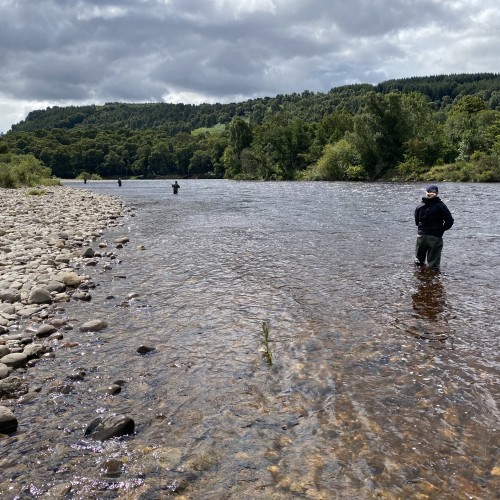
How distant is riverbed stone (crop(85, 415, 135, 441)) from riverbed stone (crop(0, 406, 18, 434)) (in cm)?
98

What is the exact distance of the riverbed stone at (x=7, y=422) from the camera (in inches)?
221

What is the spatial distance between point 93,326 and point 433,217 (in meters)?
10.4

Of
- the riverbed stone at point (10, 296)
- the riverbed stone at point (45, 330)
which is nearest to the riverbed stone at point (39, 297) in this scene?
the riverbed stone at point (10, 296)

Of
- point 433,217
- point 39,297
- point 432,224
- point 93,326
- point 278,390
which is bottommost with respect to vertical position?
point 278,390

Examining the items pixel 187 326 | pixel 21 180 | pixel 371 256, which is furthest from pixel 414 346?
pixel 21 180

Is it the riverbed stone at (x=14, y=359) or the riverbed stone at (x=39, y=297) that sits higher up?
the riverbed stone at (x=39, y=297)

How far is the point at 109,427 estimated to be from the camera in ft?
18.4

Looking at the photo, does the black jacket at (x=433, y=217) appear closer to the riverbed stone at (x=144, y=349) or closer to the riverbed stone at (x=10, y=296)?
the riverbed stone at (x=144, y=349)

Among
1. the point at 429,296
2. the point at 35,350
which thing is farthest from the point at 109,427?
the point at 429,296

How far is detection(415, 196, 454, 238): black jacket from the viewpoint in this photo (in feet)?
44.8

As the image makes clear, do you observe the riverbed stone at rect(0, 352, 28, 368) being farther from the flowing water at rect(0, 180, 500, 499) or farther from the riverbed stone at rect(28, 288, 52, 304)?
the riverbed stone at rect(28, 288, 52, 304)

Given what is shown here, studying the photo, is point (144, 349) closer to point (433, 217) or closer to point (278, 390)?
point (278, 390)

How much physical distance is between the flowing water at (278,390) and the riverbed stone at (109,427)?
0.14 m

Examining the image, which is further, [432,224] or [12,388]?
[432,224]
